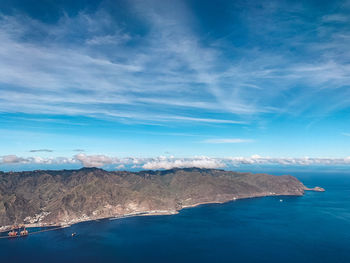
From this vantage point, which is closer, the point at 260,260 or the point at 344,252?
the point at 260,260

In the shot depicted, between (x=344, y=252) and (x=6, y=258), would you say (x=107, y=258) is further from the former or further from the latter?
(x=344, y=252)

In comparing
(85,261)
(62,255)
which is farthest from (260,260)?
(62,255)

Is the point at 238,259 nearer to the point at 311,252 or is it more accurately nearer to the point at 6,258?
the point at 311,252

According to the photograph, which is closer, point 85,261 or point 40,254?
point 85,261

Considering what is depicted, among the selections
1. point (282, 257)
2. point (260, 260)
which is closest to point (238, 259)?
point (260, 260)

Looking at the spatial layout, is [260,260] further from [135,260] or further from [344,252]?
[135,260]

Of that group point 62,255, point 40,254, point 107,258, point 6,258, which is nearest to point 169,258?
point 107,258

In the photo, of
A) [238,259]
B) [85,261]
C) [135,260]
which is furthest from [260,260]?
[85,261]
